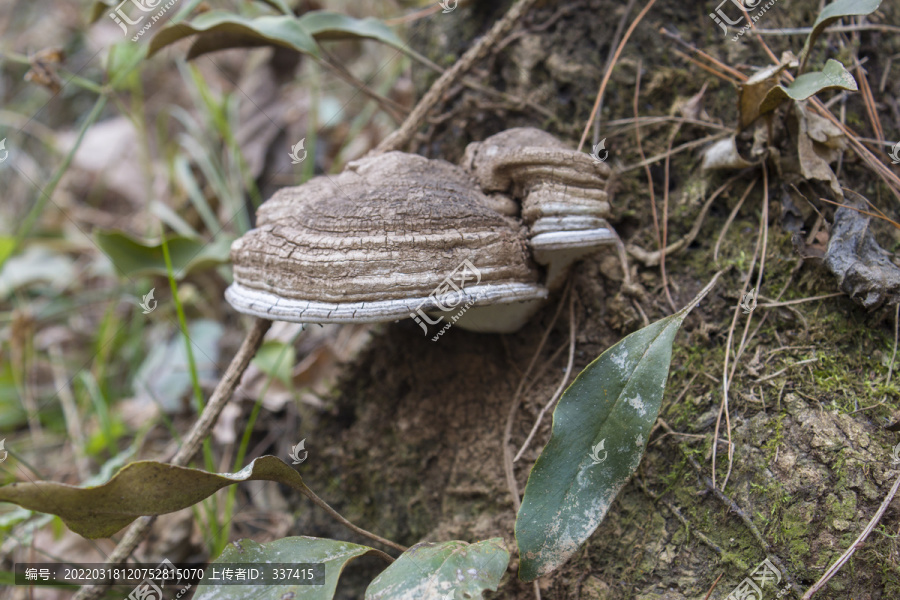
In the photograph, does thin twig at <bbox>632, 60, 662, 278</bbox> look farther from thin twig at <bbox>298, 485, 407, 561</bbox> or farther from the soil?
thin twig at <bbox>298, 485, 407, 561</bbox>

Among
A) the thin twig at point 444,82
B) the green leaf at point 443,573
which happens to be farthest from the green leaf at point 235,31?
the green leaf at point 443,573

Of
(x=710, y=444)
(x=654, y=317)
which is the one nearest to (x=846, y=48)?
(x=654, y=317)

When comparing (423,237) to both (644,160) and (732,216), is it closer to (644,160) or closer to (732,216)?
(644,160)

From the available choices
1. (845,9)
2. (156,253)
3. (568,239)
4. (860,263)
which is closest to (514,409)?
(568,239)

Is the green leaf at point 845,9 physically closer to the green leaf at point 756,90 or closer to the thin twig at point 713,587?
the green leaf at point 756,90

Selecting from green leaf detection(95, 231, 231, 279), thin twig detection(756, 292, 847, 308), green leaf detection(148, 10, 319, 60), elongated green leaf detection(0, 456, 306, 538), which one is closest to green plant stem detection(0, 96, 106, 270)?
green leaf detection(95, 231, 231, 279)

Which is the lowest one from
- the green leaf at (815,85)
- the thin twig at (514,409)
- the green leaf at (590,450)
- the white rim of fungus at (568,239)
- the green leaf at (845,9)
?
the thin twig at (514,409)
